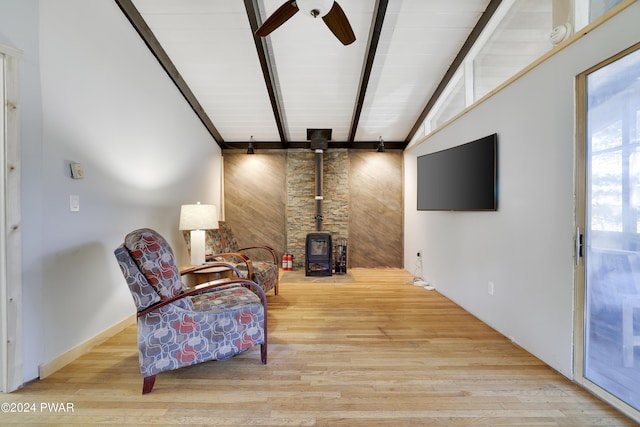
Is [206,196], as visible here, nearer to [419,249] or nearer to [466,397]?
[419,249]

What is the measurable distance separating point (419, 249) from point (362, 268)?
120 cm

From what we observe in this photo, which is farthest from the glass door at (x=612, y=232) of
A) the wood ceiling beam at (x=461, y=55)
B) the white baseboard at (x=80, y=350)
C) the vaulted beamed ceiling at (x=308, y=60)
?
the white baseboard at (x=80, y=350)

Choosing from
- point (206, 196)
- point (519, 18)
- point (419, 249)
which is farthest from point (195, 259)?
point (519, 18)

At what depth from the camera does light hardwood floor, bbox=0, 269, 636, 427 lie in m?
1.47

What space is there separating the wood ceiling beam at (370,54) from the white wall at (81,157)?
2.44m

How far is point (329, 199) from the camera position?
5.08m

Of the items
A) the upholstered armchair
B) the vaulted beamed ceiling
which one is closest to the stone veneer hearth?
the vaulted beamed ceiling

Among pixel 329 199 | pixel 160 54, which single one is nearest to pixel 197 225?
pixel 160 54

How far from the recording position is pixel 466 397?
1611 millimetres

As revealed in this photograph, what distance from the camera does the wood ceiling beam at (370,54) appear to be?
2.58 metres

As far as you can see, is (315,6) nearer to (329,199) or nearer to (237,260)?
(237,260)

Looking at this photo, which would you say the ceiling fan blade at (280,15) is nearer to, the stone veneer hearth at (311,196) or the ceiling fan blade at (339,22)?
the ceiling fan blade at (339,22)

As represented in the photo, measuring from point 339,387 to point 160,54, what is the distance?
3747 mm

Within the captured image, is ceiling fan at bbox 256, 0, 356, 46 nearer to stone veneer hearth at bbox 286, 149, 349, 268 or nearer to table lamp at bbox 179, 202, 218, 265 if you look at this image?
table lamp at bbox 179, 202, 218, 265
